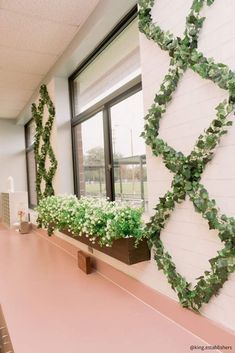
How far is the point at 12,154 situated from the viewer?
19.0 ft

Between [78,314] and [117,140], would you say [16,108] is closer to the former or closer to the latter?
[117,140]

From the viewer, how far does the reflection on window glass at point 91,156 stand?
2.75m

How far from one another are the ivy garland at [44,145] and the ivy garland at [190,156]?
2.03 metres

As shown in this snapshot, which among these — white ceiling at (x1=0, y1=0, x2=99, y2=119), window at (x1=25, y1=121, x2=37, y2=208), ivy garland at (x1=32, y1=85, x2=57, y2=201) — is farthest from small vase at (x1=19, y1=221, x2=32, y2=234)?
white ceiling at (x1=0, y1=0, x2=99, y2=119)

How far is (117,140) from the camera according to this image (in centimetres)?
248

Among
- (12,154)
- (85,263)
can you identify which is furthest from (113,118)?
(12,154)

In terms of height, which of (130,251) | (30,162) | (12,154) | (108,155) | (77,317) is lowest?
(77,317)

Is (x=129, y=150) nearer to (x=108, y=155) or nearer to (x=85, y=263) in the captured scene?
(x=108, y=155)

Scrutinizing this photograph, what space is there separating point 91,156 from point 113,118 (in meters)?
0.63

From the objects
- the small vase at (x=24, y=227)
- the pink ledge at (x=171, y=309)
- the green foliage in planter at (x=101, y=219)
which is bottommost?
the pink ledge at (x=171, y=309)

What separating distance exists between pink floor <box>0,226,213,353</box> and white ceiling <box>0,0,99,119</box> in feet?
6.83

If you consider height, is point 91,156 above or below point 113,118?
below

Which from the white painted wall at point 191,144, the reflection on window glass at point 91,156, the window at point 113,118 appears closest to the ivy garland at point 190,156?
the white painted wall at point 191,144

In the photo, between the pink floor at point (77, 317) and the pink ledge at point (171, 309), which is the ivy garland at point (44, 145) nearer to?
the pink floor at point (77, 317)
